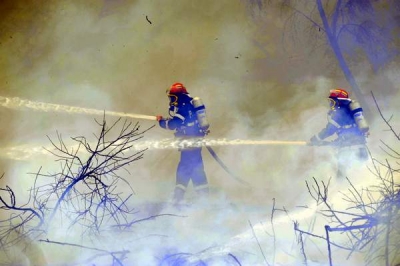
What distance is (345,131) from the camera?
1142 centimetres

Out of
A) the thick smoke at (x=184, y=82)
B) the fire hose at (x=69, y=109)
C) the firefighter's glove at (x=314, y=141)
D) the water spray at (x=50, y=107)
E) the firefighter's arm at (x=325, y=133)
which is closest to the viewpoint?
the firefighter's arm at (x=325, y=133)

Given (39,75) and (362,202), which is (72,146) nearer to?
(39,75)

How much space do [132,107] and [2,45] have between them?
3.68m

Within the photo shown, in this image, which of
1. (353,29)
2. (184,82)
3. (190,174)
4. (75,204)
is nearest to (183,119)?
(190,174)

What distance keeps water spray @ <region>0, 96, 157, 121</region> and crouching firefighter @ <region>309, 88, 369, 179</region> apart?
13.8 ft

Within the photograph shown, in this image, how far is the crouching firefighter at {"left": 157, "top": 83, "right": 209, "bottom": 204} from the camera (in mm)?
11164

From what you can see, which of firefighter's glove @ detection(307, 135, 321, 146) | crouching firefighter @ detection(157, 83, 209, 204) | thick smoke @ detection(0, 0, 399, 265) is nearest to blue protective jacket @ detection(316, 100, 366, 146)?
firefighter's glove @ detection(307, 135, 321, 146)

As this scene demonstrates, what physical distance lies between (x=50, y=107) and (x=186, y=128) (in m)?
3.61

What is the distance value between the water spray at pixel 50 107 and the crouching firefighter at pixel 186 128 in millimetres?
→ 1215

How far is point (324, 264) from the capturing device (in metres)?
11.1

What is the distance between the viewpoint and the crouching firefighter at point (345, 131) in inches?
441

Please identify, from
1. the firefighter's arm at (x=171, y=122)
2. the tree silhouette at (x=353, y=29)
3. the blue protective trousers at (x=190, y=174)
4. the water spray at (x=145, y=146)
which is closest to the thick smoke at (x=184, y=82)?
the water spray at (x=145, y=146)

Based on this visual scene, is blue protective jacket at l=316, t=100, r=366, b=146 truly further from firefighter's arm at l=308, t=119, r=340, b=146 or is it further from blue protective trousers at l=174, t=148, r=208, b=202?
blue protective trousers at l=174, t=148, r=208, b=202

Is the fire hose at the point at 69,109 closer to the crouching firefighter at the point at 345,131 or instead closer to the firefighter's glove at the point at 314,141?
the firefighter's glove at the point at 314,141
